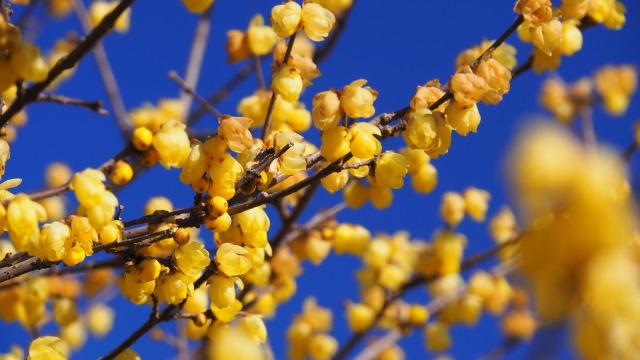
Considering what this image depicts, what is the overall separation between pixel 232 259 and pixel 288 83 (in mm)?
527

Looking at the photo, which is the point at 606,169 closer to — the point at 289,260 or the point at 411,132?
the point at 411,132

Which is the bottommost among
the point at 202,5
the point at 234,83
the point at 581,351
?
the point at 581,351

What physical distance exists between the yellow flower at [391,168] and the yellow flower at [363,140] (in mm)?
85

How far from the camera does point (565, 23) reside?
2.50 meters

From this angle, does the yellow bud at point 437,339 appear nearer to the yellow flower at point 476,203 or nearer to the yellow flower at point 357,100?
the yellow flower at point 476,203

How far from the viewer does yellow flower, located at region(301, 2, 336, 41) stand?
2082mm

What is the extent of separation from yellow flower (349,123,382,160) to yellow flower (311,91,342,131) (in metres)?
0.05

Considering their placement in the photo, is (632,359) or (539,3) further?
(539,3)

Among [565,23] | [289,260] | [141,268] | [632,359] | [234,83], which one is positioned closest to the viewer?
[632,359]

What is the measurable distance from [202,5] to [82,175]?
0.71 m

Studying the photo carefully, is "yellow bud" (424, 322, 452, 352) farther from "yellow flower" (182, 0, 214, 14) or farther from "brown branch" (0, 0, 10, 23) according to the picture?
"brown branch" (0, 0, 10, 23)

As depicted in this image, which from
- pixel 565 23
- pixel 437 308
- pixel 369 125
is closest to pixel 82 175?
pixel 369 125

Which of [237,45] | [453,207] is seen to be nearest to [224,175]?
[237,45]

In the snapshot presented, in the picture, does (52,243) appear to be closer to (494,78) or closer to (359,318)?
(494,78)
